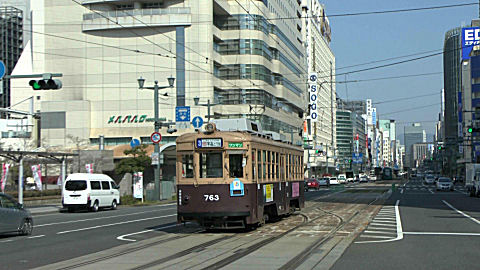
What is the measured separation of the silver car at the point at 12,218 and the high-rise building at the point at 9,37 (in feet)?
356

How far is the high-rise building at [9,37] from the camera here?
122500 millimetres

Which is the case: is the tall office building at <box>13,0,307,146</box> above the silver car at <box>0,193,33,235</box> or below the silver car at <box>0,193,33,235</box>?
above

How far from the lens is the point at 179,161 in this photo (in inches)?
667

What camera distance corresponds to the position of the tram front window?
54.5 feet

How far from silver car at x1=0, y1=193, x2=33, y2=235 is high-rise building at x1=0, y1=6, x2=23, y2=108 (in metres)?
109

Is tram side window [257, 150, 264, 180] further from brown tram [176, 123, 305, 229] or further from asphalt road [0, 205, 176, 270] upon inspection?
asphalt road [0, 205, 176, 270]

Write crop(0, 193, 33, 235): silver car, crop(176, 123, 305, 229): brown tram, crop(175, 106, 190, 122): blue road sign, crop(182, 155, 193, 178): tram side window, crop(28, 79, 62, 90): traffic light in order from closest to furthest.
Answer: crop(176, 123, 305, 229): brown tram, crop(182, 155, 193, 178): tram side window, crop(0, 193, 33, 235): silver car, crop(28, 79, 62, 90): traffic light, crop(175, 106, 190, 122): blue road sign

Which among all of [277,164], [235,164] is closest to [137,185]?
[277,164]

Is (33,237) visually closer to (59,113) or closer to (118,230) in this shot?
(118,230)

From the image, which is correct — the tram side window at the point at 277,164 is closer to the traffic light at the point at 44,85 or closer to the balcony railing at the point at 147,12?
the traffic light at the point at 44,85

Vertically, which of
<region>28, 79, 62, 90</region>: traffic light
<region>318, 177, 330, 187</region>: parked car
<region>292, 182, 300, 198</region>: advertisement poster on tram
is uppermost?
<region>28, 79, 62, 90</region>: traffic light

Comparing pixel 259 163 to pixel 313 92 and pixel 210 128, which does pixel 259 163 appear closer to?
pixel 210 128

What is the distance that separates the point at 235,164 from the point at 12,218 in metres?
6.81

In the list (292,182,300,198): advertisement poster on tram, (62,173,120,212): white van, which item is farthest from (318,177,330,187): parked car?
(292,182,300,198): advertisement poster on tram
